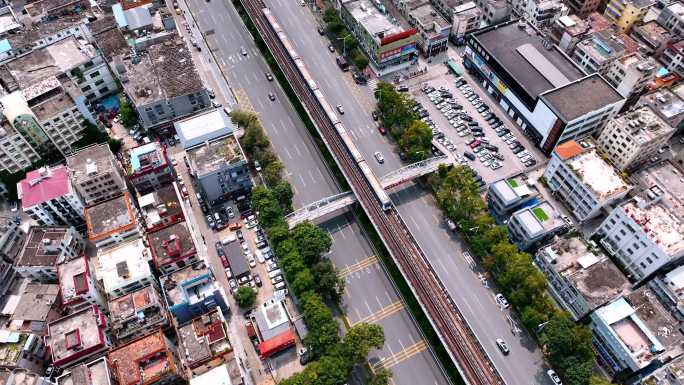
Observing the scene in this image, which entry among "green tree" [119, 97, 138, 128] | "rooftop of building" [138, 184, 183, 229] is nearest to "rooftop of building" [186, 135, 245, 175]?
"rooftop of building" [138, 184, 183, 229]

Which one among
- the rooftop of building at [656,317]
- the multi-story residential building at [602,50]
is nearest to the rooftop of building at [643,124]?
the multi-story residential building at [602,50]

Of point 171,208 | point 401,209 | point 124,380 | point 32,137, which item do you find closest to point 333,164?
point 401,209

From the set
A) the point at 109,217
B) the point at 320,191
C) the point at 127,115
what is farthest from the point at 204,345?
the point at 127,115

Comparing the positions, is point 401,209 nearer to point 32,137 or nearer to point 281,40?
point 281,40

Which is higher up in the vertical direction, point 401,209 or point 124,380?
point 401,209

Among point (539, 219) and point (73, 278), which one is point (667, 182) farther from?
point (73, 278)

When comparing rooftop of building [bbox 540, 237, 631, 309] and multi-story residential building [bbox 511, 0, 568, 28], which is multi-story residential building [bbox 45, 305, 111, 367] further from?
multi-story residential building [bbox 511, 0, 568, 28]

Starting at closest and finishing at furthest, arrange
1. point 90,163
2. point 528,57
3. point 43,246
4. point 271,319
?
point 271,319 < point 43,246 < point 90,163 < point 528,57
